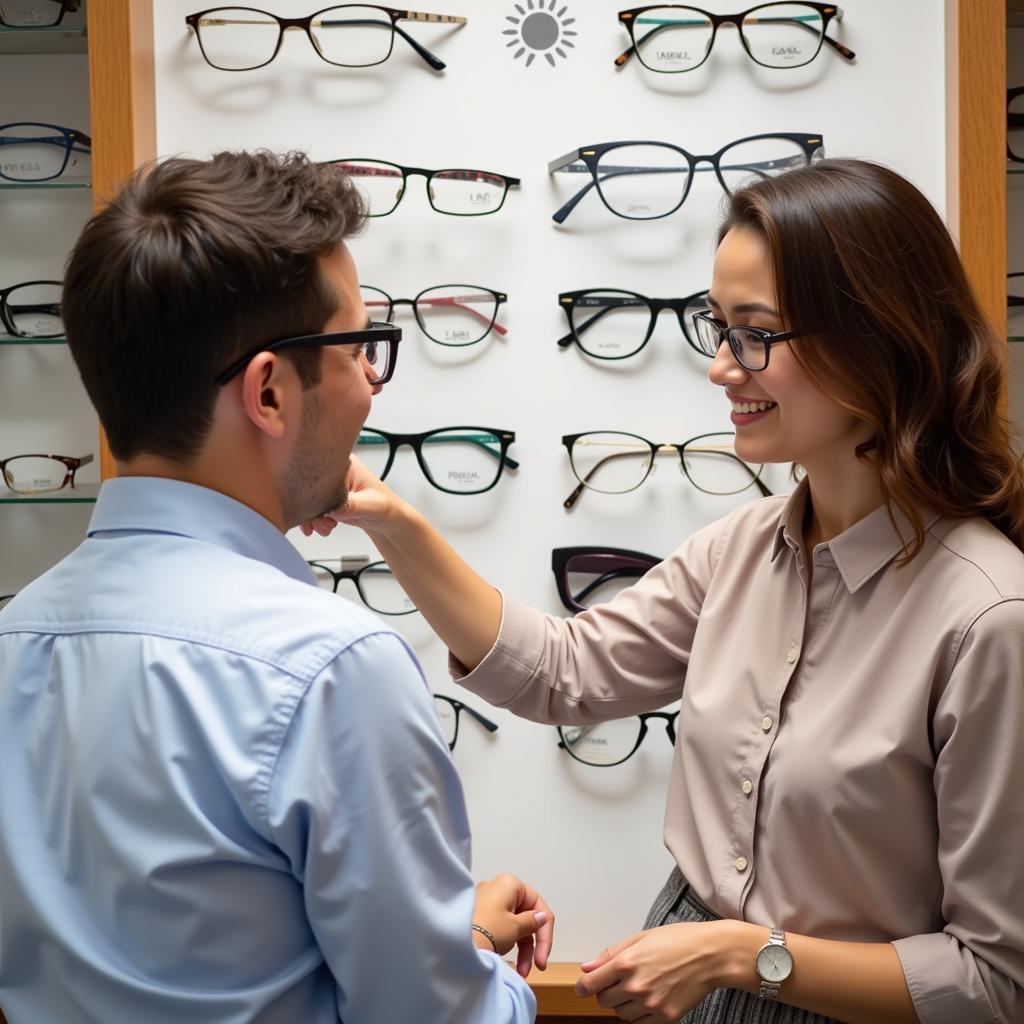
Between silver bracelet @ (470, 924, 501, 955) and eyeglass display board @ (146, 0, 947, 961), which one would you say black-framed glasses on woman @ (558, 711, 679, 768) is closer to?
eyeglass display board @ (146, 0, 947, 961)

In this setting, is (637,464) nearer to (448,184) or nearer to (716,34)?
(448,184)

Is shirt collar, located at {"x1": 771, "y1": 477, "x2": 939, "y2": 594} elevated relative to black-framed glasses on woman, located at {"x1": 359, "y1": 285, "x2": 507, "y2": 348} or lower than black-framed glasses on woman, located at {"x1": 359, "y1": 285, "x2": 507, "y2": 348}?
lower

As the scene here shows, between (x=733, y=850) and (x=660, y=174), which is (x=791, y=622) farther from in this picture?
(x=660, y=174)

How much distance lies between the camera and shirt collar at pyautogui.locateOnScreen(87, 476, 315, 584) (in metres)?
0.86

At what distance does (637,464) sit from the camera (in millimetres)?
1854

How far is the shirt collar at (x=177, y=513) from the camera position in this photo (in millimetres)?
860

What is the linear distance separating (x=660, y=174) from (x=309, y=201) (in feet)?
3.45

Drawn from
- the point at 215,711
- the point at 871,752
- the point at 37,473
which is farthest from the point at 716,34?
the point at 215,711

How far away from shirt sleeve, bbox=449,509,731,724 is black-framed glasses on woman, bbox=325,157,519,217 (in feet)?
2.24

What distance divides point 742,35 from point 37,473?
1400 millimetres

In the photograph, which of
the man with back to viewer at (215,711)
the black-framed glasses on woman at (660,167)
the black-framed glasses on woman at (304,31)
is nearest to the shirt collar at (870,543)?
the man with back to viewer at (215,711)

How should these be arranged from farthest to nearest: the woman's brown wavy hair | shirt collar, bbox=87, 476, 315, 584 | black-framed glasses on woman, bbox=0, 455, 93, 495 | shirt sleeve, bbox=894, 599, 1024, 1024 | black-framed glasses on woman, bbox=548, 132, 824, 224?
black-framed glasses on woman, bbox=0, 455, 93, 495 < black-framed glasses on woman, bbox=548, 132, 824, 224 < the woman's brown wavy hair < shirt sleeve, bbox=894, 599, 1024, 1024 < shirt collar, bbox=87, 476, 315, 584

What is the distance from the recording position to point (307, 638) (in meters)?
0.77

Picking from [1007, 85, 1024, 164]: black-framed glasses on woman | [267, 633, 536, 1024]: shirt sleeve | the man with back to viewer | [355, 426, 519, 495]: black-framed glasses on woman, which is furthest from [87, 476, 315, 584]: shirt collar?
[1007, 85, 1024, 164]: black-framed glasses on woman
